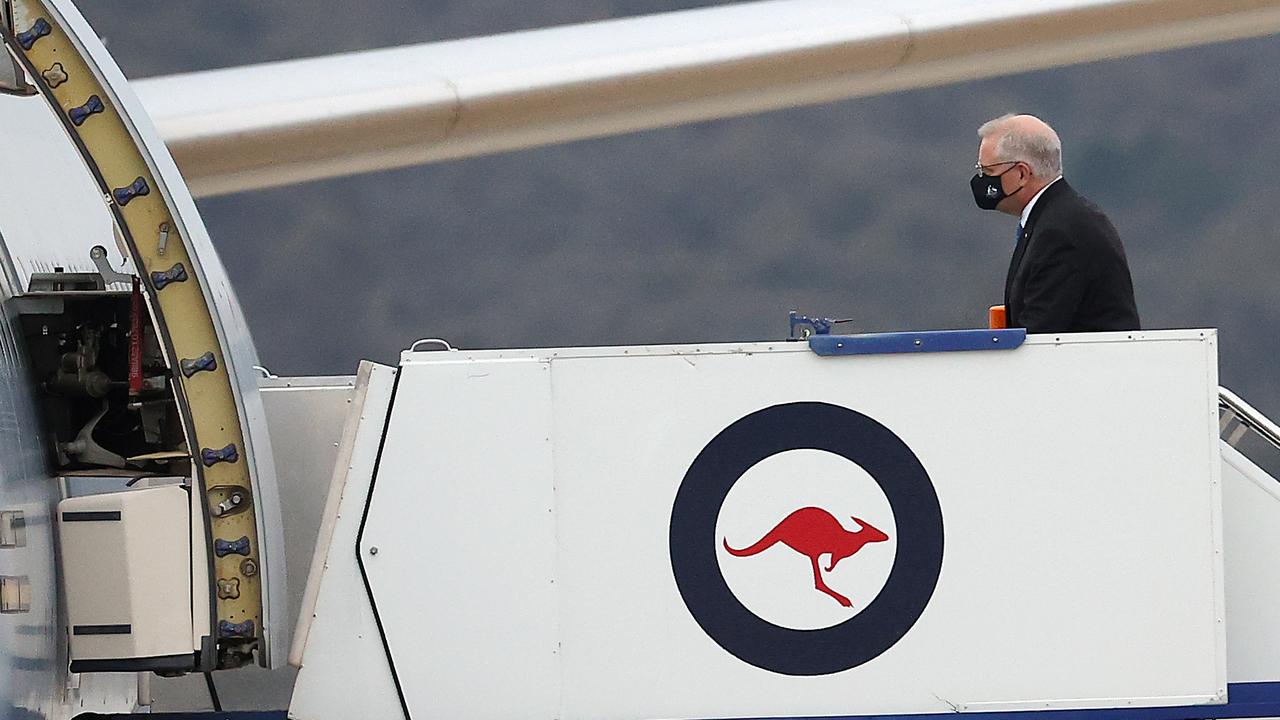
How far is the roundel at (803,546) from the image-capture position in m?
3.69

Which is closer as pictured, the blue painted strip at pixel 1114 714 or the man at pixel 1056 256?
the blue painted strip at pixel 1114 714

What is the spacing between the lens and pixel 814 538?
3.69 m

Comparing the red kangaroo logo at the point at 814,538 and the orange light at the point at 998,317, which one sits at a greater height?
the orange light at the point at 998,317

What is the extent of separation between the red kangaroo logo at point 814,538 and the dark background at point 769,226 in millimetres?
9890

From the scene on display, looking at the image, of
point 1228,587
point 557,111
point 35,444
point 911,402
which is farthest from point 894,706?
point 557,111

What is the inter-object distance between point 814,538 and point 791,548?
0.19 ft

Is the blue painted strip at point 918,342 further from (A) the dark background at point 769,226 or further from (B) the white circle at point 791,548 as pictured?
(A) the dark background at point 769,226

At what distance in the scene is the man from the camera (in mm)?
4246

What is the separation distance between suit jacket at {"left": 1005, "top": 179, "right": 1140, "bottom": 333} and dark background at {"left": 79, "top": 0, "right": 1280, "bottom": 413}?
30.4 ft

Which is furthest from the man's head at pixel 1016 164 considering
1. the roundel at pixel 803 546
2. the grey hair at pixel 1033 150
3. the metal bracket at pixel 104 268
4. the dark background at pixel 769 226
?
the dark background at pixel 769 226

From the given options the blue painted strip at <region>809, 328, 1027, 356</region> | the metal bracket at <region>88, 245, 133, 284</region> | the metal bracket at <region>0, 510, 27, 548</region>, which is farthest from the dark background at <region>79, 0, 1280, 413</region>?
the metal bracket at <region>0, 510, 27, 548</region>

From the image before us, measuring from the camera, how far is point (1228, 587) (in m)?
4.00

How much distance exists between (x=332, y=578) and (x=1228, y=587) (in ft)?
7.32

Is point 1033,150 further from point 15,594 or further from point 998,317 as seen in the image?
point 15,594
